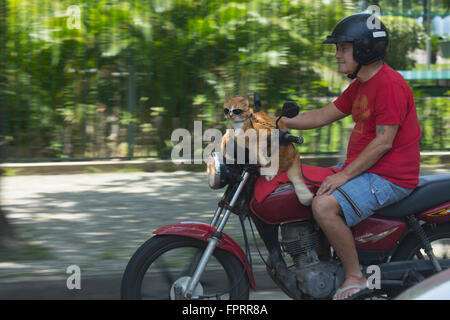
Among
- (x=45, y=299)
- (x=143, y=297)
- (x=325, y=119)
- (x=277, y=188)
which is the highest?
(x=325, y=119)

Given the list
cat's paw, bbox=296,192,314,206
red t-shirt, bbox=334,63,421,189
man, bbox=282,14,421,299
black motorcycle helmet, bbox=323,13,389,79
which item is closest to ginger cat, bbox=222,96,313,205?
cat's paw, bbox=296,192,314,206

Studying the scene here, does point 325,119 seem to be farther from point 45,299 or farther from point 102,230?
point 102,230

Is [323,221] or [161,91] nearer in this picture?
[323,221]

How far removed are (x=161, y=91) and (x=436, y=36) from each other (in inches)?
158

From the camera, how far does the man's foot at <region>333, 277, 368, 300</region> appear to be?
3.74 meters

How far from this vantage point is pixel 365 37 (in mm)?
3719

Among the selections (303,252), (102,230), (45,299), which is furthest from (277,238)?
(102,230)

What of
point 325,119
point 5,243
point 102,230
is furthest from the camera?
point 102,230

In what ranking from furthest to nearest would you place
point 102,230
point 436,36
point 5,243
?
point 436,36 → point 102,230 → point 5,243

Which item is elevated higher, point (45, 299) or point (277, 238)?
point (277, 238)

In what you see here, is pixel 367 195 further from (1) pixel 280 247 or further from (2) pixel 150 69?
(2) pixel 150 69

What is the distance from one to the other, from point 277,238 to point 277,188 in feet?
1.10

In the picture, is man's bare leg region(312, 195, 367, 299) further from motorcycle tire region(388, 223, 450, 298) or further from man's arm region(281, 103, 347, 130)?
man's arm region(281, 103, 347, 130)

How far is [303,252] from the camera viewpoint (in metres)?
3.84
